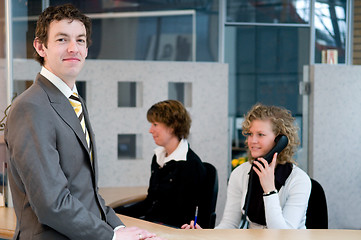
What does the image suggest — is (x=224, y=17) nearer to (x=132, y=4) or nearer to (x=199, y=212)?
(x=132, y=4)

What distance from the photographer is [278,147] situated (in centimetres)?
286

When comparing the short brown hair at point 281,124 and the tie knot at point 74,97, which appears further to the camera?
the short brown hair at point 281,124

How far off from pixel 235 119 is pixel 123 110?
166cm

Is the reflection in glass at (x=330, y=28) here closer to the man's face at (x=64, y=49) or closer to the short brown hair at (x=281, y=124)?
the short brown hair at (x=281, y=124)

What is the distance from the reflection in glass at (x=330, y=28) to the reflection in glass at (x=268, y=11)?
0.17m

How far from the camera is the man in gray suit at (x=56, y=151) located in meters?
1.53

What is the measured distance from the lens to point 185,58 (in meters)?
5.91

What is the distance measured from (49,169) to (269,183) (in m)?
1.49

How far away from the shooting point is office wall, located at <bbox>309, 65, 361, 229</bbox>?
565cm

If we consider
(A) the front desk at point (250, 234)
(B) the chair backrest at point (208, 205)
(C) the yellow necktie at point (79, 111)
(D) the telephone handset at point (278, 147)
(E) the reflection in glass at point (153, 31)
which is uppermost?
(E) the reflection in glass at point (153, 31)

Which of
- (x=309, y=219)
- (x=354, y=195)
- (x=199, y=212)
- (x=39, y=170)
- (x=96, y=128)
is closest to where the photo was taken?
(x=39, y=170)

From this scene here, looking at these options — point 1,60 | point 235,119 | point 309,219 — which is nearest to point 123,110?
point 235,119

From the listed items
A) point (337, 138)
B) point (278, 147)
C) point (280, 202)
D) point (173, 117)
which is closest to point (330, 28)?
point (337, 138)

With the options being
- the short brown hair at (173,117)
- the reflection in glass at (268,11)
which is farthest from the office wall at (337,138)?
the short brown hair at (173,117)
